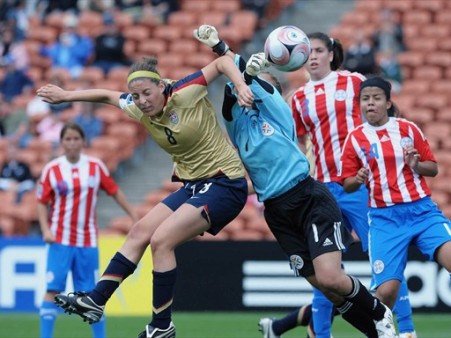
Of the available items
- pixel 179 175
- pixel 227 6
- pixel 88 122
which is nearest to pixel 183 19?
pixel 227 6

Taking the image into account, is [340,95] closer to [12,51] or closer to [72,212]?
[72,212]

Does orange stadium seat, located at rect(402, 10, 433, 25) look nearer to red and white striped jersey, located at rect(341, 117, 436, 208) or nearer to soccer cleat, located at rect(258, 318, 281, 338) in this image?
soccer cleat, located at rect(258, 318, 281, 338)

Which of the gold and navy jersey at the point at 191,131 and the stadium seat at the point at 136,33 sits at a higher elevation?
the stadium seat at the point at 136,33

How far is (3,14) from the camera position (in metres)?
22.6

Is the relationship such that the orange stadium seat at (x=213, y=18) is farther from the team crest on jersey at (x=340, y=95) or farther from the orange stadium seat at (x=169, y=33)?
the team crest on jersey at (x=340, y=95)

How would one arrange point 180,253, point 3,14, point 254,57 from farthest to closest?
point 3,14, point 180,253, point 254,57

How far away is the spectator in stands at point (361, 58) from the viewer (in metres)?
17.5

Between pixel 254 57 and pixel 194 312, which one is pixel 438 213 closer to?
pixel 254 57

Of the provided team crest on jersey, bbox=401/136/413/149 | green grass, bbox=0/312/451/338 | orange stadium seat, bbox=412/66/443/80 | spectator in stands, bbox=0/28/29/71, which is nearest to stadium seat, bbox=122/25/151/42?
spectator in stands, bbox=0/28/29/71

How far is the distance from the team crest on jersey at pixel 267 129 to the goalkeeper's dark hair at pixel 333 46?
1.65m

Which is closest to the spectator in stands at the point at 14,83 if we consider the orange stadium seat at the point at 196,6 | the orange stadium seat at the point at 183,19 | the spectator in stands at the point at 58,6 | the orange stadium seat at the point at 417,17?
Answer: the spectator in stands at the point at 58,6

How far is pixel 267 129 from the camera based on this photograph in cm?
854

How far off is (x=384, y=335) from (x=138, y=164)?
1041 centimetres

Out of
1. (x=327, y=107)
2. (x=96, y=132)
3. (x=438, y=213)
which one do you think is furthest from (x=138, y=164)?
(x=438, y=213)
